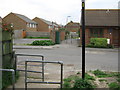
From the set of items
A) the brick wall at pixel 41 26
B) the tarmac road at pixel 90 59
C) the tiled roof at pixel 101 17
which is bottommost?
the tarmac road at pixel 90 59

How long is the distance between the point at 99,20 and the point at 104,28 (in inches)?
63.9

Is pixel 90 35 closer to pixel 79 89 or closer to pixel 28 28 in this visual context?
pixel 79 89

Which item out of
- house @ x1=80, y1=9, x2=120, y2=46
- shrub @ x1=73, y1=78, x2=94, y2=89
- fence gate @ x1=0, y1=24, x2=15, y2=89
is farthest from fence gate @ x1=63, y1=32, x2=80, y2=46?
shrub @ x1=73, y1=78, x2=94, y2=89

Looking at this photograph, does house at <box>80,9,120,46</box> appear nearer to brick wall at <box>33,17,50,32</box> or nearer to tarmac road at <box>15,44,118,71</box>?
tarmac road at <box>15,44,118,71</box>

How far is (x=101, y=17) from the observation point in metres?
23.7

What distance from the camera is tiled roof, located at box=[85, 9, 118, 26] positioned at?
22391 millimetres

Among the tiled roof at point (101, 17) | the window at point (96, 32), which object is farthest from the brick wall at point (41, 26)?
the window at point (96, 32)

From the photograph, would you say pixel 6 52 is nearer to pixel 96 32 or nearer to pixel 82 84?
pixel 82 84

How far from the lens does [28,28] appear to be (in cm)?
5206

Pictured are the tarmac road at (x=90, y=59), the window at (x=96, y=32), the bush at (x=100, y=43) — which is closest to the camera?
the tarmac road at (x=90, y=59)

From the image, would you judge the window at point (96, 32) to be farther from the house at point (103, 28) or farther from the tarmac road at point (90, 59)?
the tarmac road at point (90, 59)

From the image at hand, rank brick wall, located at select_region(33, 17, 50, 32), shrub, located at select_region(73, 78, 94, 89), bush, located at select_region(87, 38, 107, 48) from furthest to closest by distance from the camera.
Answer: brick wall, located at select_region(33, 17, 50, 32)
bush, located at select_region(87, 38, 107, 48)
shrub, located at select_region(73, 78, 94, 89)

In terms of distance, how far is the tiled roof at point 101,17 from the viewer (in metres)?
22.4

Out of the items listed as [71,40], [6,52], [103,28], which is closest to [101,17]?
[103,28]
